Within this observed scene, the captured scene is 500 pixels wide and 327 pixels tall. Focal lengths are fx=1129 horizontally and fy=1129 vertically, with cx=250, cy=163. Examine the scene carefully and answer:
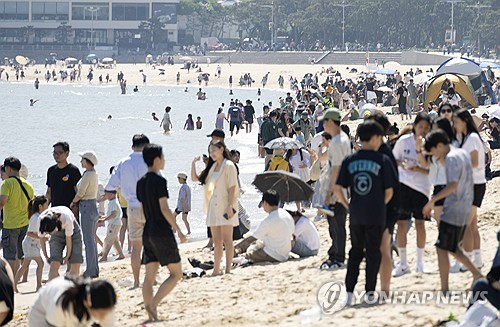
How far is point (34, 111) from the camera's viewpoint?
6544cm

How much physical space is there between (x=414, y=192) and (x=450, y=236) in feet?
4.05

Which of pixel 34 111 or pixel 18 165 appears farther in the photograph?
pixel 34 111

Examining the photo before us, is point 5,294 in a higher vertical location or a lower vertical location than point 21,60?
higher

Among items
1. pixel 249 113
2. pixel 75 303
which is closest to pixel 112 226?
pixel 75 303

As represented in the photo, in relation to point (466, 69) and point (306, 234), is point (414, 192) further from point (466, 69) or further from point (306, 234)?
point (466, 69)

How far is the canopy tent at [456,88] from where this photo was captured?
28.3m

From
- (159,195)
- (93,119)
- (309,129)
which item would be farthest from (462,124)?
(93,119)

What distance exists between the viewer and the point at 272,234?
35.4 ft

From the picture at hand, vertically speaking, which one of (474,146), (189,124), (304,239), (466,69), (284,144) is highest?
(466,69)

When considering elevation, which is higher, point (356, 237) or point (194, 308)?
point (356, 237)

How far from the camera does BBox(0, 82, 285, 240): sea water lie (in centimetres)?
2528

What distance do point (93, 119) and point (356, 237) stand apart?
48.8m

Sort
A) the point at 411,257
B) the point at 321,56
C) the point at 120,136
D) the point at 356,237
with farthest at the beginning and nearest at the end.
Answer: the point at 321,56 < the point at 120,136 < the point at 411,257 < the point at 356,237

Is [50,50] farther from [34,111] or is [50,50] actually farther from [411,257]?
[411,257]
